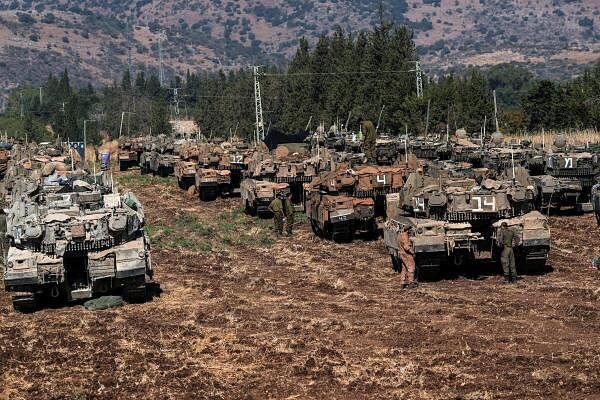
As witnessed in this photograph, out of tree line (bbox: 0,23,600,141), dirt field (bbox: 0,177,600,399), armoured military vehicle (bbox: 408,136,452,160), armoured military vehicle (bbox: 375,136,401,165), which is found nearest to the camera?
dirt field (bbox: 0,177,600,399)

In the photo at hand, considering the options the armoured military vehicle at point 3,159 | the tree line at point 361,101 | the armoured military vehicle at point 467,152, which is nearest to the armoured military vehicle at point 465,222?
the armoured military vehicle at point 467,152

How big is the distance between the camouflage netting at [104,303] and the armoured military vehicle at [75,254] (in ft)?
0.50

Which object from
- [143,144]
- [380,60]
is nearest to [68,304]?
[143,144]

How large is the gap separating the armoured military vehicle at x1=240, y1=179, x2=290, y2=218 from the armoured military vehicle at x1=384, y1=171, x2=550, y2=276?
35.4 feet

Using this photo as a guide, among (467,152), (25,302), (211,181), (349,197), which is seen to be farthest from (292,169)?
(25,302)

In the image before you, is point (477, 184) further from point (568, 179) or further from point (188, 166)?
point (188, 166)

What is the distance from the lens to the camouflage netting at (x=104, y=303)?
61.3 ft

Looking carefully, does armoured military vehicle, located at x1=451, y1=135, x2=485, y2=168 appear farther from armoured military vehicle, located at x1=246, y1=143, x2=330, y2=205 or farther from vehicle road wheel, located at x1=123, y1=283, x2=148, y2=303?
vehicle road wheel, located at x1=123, y1=283, x2=148, y2=303

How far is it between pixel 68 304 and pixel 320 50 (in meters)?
62.4

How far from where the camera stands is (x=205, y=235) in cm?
2947

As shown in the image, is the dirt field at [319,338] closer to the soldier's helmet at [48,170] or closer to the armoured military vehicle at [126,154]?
the soldier's helmet at [48,170]

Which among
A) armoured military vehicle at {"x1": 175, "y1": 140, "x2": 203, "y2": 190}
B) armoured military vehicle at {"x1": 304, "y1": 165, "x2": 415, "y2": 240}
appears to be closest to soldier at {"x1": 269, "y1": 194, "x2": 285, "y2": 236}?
armoured military vehicle at {"x1": 304, "y1": 165, "x2": 415, "y2": 240}

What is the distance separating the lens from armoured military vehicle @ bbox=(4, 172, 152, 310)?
17969mm

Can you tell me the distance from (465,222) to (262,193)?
1256 cm
